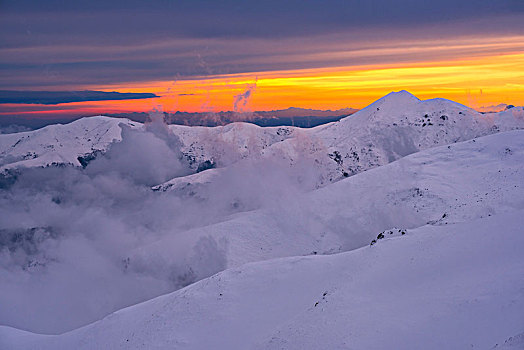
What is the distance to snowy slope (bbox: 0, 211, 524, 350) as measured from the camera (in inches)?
1113

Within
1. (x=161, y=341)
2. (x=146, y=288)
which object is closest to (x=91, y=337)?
(x=161, y=341)

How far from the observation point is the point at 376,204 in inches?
4397

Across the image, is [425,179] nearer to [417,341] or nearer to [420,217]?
[420,217]

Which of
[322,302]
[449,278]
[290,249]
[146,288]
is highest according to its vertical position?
[449,278]

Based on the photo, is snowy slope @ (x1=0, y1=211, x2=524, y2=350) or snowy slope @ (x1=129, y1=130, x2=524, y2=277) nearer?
snowy slope @ (x1=0, y1=211, x2=524, y2=350)

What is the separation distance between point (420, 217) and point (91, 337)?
68.6 m

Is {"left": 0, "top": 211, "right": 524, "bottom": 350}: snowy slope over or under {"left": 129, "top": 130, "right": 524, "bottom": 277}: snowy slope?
over

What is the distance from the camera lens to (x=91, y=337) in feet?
156

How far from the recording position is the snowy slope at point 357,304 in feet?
92.8

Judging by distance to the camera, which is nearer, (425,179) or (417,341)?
(417,341)

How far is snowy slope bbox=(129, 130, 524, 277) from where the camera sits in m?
96.2

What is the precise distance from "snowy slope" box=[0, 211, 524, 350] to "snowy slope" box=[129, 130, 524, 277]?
4333 centimetres

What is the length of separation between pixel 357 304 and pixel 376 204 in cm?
7972

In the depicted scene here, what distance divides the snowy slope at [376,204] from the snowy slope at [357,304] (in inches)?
1706
